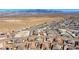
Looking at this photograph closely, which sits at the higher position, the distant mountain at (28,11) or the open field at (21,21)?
the distant mountain at (28,11)

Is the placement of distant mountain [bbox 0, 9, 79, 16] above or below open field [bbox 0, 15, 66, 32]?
above

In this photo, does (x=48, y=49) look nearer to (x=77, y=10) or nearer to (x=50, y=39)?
(x=50, y=39)

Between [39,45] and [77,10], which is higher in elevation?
[77,10]

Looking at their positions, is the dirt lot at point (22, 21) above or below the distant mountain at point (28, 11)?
below

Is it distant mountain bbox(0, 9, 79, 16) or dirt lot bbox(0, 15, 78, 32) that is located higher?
distant mountain bbox(0, 9, 79, 16)

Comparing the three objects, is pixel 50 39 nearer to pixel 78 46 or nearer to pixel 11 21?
pixel 78 46

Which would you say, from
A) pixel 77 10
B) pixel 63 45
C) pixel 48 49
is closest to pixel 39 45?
pixel 48 49
